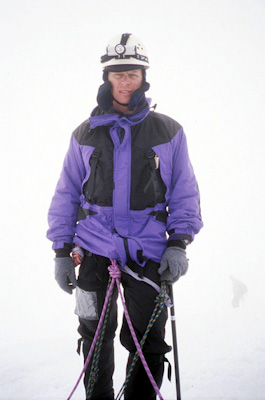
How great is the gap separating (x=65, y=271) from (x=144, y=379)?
0.96 metres

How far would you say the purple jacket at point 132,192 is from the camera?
7.10 ft

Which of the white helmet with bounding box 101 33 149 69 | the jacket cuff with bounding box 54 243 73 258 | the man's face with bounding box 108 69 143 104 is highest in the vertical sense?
the white helmet with bounding box 101 33 149 69

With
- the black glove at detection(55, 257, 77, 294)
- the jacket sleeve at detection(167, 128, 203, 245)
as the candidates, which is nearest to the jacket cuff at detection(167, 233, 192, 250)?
the jacket sleeve at detection(167, 128, 203, 245)

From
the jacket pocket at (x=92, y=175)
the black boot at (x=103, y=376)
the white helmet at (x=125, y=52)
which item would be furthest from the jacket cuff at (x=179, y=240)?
the white helmet at (x=125, y=52)

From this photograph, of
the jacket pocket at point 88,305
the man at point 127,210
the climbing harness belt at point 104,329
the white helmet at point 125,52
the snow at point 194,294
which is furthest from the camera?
the snow at point 194,294

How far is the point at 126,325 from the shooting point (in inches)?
87.1

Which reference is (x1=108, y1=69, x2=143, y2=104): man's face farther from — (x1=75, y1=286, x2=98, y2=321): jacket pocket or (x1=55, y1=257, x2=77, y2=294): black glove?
(x1=75, y1=286, x2=98, y2=321): jacket pocket

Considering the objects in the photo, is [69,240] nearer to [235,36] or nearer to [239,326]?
[239,326]

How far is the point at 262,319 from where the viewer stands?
5.26 metres

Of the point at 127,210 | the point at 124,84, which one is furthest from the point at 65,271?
the point at 124,84

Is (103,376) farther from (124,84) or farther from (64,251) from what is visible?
(124,84)

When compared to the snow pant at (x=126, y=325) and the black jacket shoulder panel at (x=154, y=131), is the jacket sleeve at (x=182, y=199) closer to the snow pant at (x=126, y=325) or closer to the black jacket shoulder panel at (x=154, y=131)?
the black jacket shoulder panel at (x=154, y=131)

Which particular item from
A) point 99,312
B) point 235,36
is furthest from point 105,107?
point 235,36

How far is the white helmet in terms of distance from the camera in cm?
236
